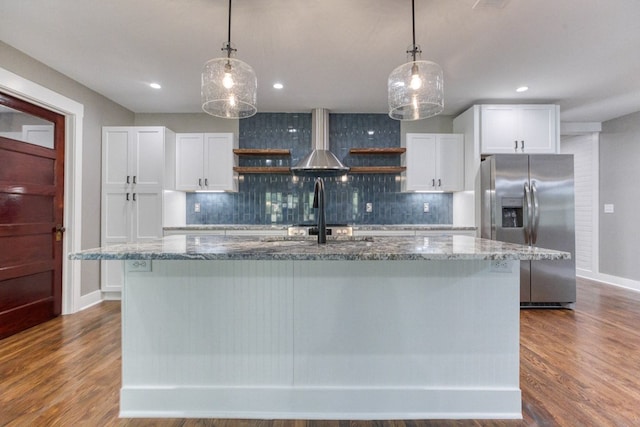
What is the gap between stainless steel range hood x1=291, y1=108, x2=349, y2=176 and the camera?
3.77m

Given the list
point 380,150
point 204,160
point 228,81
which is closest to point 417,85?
point 228,81

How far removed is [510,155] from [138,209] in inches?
174

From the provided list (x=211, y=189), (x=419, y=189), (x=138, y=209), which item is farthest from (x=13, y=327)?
(x=419, y=189)

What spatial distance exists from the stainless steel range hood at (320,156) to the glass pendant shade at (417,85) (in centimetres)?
173

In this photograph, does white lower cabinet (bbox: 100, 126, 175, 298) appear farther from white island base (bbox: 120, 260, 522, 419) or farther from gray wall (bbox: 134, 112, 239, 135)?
white island base (bbox: 120, 260, 522, 419)

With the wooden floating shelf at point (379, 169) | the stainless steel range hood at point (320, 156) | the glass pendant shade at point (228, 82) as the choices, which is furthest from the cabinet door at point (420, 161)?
the glass pendant shade at point (228, 82)

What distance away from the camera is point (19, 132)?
2.84 meters

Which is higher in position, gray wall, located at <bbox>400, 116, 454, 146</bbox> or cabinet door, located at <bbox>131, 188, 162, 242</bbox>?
gray wall, located at <bbox>400, 116, 454, 146</bbox>

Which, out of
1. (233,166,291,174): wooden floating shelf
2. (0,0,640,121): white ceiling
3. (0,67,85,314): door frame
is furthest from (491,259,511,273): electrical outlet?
(0,67,85,314): door frame

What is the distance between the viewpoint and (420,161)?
414cm

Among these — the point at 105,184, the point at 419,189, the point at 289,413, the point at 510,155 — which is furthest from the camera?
the point at 419,189

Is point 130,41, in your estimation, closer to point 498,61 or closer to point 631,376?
point 498,61

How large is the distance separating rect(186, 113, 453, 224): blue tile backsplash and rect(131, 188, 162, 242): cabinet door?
2.11 feet

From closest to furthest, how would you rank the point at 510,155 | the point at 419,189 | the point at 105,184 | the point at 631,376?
the point at 631,376 < the point at 510,155 < the point at 105,184 < the point at 419,189
